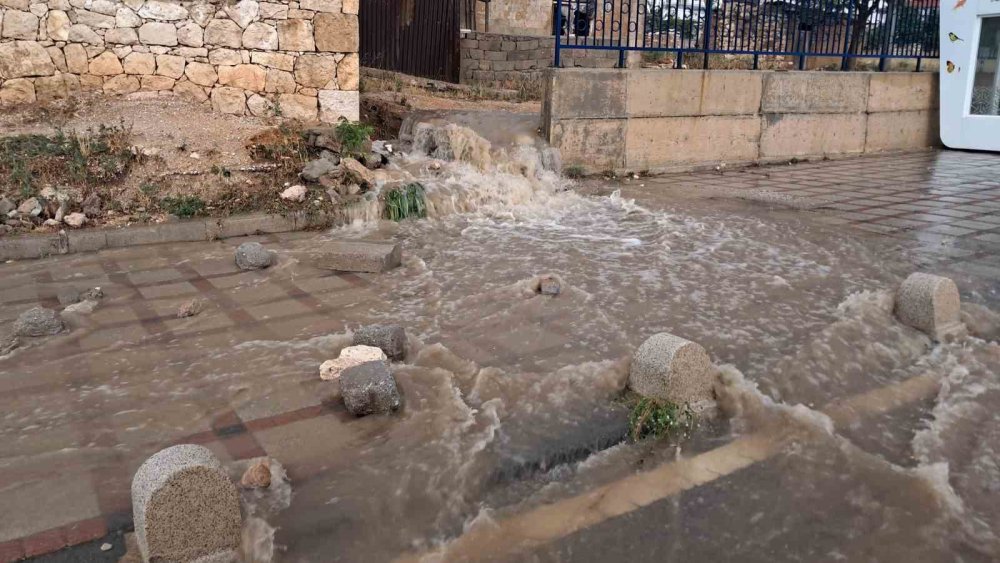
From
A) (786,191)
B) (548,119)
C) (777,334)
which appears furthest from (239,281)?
(786,191)

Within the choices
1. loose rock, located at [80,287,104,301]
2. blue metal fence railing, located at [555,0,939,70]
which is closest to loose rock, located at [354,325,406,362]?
loose rock, located at [80,287,104,301]

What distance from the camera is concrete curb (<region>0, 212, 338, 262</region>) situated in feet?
18.9

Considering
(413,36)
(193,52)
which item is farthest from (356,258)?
(413,36)

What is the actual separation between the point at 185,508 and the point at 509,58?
15.5m

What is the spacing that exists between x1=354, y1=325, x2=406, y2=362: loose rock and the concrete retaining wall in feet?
18.0

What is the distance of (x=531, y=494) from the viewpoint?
288 cm

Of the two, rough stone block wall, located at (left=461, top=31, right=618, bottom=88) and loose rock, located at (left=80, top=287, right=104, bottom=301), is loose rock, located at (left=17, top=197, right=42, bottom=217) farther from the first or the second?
rough stone block wall, located at (left=461, top=31, right=618, bottom=88)

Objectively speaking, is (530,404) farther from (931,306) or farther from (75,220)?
(75,220)

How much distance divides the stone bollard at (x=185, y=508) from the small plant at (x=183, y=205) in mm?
4469

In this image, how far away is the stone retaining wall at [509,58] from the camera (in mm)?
16203

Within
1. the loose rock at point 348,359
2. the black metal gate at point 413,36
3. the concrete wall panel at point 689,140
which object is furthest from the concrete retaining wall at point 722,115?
the black metal gate at point 413,36

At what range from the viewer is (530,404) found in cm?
350

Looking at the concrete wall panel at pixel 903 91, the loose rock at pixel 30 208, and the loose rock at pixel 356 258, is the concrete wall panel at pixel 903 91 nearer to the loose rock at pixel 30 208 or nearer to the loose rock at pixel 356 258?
the loose rock at pixel 356 258

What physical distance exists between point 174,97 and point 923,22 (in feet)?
38.3
